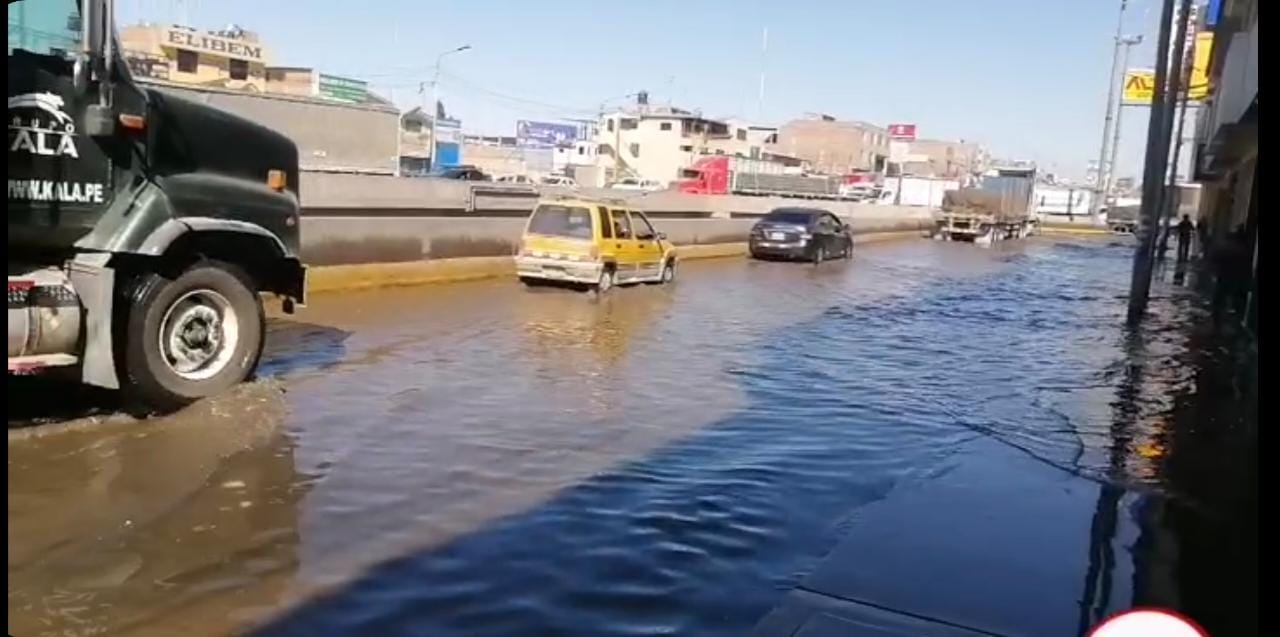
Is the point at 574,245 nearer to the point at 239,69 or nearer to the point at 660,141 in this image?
the point at 239,69

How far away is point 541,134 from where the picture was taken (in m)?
147

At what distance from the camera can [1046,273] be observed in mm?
34344

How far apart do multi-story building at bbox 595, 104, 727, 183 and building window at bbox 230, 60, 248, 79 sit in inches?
1452

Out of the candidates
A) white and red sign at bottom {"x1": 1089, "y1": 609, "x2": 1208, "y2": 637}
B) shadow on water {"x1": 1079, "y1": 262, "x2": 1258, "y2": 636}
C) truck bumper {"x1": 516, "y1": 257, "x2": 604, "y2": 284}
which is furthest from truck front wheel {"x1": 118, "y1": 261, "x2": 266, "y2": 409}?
truck bumper {"x1": 516, "y1": 257, "x2": 604, "y2": 284}

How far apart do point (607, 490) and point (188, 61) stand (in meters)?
75.9

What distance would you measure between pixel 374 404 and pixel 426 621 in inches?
179

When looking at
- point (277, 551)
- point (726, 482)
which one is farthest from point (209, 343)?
point (726, 482)

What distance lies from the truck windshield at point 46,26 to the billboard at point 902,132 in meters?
149

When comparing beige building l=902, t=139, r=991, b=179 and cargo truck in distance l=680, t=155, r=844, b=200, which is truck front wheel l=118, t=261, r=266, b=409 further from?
beige building l=902, t=139, r=991, b=179

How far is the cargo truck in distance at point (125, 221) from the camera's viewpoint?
6809 millimetres

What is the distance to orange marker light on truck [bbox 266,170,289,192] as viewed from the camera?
8.78 m

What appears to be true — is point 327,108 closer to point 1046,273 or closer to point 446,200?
point 446,200

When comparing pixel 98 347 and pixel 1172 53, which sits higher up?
pixel 1172 53

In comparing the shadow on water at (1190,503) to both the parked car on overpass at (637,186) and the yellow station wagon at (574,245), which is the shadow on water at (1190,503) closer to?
the yellow station wagon at (574,245)
